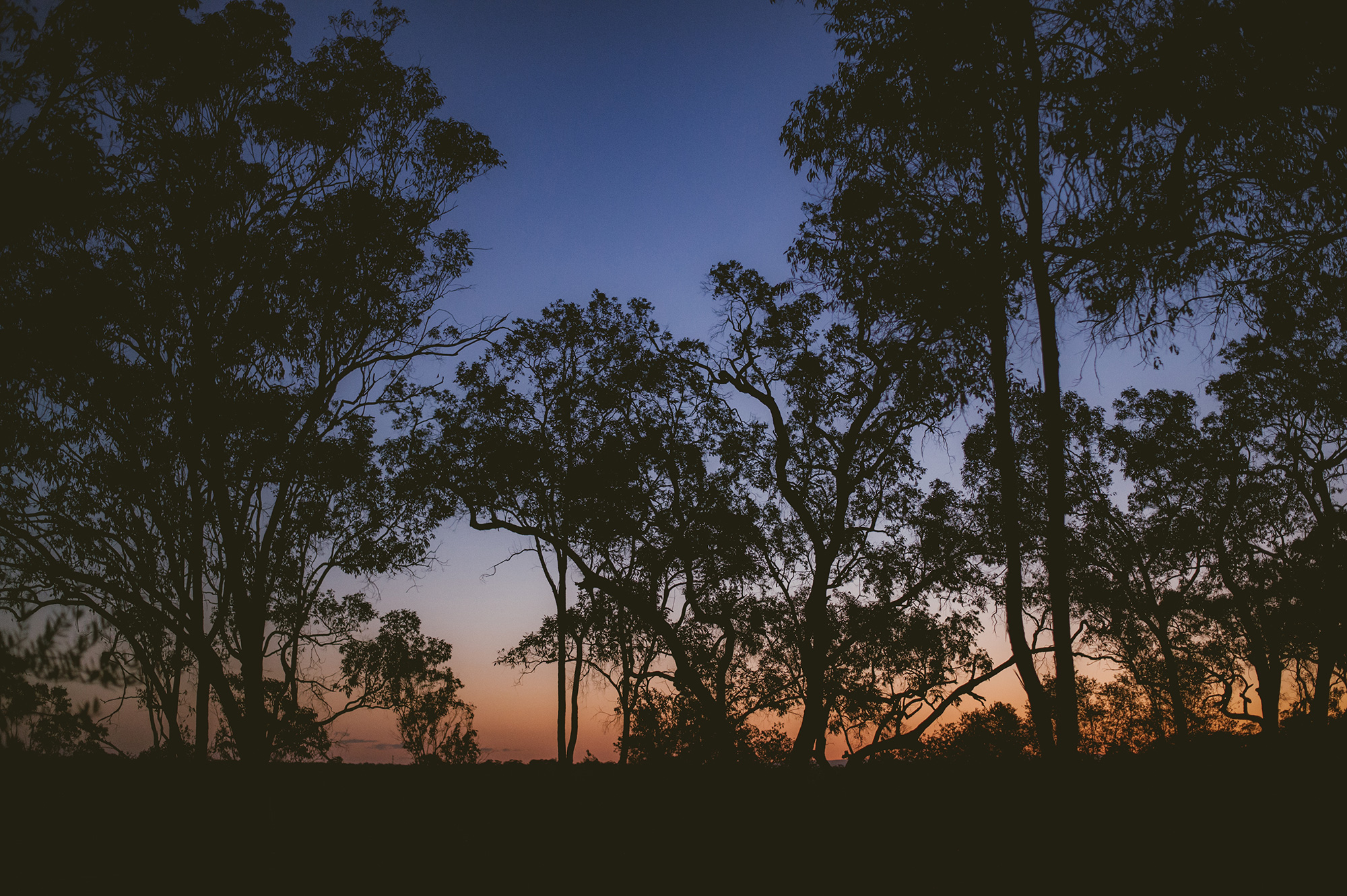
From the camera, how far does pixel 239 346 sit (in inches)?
509

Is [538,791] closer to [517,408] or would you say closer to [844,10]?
[517,408]

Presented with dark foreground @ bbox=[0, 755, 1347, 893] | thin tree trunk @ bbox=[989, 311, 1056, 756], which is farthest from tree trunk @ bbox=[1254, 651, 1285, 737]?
Answer: thin tree trunk @ bbox=[989, 311, 1056, 756]

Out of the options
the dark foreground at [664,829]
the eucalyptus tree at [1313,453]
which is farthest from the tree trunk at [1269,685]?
the dark foreground at [664,829]

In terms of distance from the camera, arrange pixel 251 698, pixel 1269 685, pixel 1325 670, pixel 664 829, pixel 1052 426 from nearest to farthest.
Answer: pixel 1052 426 → pixel 664 829 → pixel 251 698 → pixel 1325 670 → pixel 1269 685

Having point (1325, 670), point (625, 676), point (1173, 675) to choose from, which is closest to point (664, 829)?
point (625, 676)

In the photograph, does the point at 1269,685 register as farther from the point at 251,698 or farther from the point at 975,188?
the point at 251,698

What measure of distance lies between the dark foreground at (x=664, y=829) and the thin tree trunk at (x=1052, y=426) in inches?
33.3

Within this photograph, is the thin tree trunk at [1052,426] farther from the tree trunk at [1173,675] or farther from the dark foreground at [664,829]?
the tree trunk at [1173,675]

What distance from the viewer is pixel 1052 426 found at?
26.8 ft

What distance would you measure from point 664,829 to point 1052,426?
23.4ft

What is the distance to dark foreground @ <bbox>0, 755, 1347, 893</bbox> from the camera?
7285 millimetres

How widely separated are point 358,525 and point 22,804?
12.0 m

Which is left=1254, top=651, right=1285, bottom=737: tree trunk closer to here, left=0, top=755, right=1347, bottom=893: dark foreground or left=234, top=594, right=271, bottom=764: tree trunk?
left=0, top=755, right=1347, bottom=893: dark foreground

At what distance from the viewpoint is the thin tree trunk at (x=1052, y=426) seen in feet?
25.7
